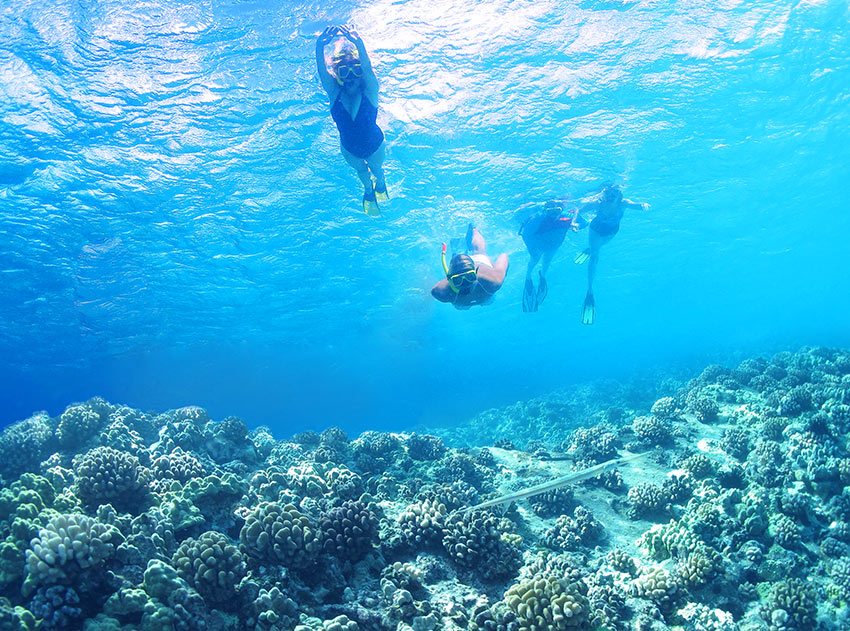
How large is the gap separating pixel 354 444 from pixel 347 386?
4860 inches

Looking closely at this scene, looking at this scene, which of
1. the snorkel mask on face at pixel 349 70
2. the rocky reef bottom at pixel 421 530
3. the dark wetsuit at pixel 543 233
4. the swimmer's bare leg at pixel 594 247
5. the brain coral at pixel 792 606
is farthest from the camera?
the swimmer's bare leg at pixel 594 247

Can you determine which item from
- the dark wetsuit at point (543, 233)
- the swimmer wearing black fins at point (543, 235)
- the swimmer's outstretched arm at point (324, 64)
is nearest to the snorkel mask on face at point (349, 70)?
the swimmer's outstretched arm at point (324, 64)

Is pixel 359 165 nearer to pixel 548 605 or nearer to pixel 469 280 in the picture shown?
pixel 469 280

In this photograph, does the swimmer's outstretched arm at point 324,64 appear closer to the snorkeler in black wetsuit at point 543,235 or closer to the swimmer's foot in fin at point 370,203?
the swimmer's foot in fin at point 370,203

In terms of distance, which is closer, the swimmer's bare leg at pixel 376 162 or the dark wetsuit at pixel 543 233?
the swimmer's bare leg at pixel 376 162

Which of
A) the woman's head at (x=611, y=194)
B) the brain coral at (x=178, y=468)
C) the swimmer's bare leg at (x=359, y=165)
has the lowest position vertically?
the brain coral at (x=178, y=468)

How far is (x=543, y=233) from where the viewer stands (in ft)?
52.8

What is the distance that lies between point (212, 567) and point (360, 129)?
729cm

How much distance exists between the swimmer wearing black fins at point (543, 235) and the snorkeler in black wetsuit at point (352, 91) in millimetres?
7348

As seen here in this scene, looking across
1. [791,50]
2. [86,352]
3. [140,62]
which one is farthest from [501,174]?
[86,352]

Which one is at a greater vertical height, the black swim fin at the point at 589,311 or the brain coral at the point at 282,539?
the black swim fin at the point at 589,311

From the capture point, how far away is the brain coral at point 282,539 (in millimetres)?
4934

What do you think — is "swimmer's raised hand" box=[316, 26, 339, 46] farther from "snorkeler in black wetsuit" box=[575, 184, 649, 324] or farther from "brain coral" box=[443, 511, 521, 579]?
"snorkeler in black wetsuit" box=[575, 184, 649, 324]

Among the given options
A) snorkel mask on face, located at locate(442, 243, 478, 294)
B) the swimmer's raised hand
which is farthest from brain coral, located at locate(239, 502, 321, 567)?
the swimmer's raised hand
